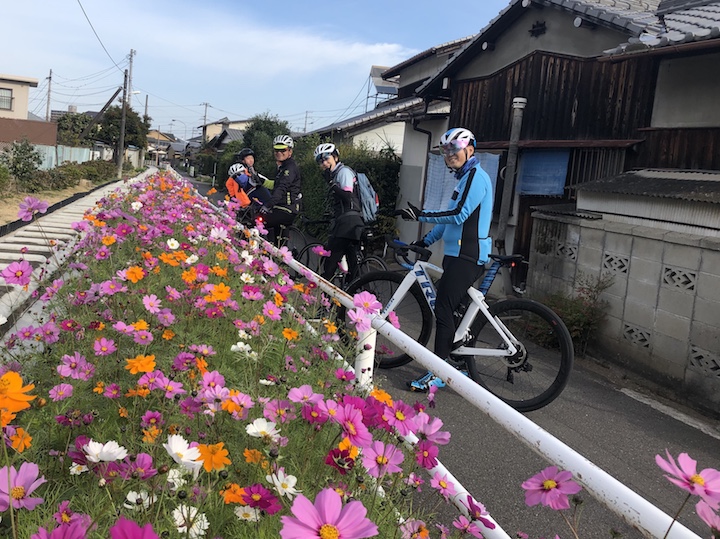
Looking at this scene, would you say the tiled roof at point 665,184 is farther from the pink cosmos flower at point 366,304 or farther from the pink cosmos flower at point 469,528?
the pink cosmos flower at point 469,528

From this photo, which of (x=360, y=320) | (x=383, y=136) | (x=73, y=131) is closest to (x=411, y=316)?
(x=360, y=320)

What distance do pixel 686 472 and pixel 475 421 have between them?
3.30 meters

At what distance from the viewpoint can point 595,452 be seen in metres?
3.97

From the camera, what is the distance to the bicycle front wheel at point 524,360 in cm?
445

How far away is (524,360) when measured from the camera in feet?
15.2

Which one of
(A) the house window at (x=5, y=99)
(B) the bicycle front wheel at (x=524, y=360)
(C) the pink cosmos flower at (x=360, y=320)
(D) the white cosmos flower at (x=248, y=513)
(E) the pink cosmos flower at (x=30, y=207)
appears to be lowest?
(B) the bicycle front wheel at (x=524, y=360)

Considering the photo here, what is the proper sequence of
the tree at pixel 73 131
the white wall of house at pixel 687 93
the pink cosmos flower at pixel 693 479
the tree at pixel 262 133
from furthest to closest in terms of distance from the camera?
1. the tree at pixel 73 131
2. the tree at pixel 262 133
3. the white wall of house at pixel 687 93
4. the pink cosmos flower at pixel 693 479

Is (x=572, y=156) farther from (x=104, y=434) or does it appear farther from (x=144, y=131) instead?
(x=144, y=131)

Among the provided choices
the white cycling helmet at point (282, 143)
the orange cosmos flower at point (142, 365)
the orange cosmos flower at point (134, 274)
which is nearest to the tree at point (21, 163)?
the white cycling helmet at point (282, 143)

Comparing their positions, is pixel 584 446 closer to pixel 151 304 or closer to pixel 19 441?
pixel 151 304

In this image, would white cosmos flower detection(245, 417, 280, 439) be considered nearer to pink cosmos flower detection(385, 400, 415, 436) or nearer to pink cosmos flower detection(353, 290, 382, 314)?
pink cosmos flower detection(385, 400, 415, 436)

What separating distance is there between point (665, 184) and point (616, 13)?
351 cm

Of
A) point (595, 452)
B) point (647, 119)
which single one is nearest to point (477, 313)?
point (595, 452)

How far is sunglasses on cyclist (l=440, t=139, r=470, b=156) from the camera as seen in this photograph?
14.4 ft
